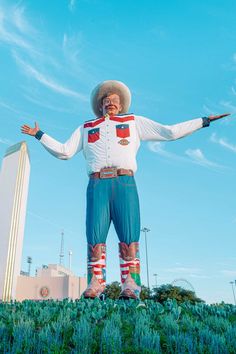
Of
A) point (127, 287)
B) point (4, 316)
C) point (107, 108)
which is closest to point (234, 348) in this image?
point (4, 316)

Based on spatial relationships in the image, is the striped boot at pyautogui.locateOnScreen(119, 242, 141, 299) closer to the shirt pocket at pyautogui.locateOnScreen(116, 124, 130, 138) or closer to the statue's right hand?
the shirt pocket at pyautogui.locateOnScreen(116, 124, 130, 138)

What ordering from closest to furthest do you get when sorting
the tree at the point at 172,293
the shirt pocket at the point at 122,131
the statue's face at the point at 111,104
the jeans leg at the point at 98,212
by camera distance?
the jeans leg at the point at 98,212 → the shirt pocket at the point at 122,131 → the statue's face at the point at 111,104 → the tree at the point at 172,293

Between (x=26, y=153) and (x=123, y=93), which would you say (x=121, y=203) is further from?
(x=26, y=153)

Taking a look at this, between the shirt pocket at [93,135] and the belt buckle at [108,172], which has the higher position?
the shirt pocket at [93,135]

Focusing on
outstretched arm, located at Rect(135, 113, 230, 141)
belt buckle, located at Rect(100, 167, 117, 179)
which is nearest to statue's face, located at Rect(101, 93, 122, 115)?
outstretched arm, located at Rect(135, 113, 230, 141)

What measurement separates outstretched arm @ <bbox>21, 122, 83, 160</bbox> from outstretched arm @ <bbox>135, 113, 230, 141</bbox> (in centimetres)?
110

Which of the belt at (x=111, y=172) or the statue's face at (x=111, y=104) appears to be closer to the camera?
the belt at (x=111, y=172)

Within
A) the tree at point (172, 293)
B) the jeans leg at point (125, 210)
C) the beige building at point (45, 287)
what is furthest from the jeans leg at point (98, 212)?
the beige building at point (45, 287)

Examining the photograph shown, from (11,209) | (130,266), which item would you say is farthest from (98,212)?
(11,209)

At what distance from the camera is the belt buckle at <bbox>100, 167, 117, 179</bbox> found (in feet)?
17.5

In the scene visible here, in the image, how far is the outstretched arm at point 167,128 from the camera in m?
5.69

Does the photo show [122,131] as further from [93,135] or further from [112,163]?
[112,163]

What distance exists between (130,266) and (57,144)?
243 cm

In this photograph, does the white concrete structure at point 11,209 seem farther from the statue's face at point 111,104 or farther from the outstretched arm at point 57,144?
the statue's face at point 111,104
